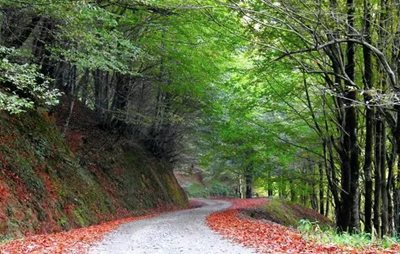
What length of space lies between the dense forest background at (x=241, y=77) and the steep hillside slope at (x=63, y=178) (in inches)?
42.6

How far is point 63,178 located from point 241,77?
25.4 feet

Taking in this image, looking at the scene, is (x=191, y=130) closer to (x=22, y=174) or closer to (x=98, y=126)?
(x=98, y=126)

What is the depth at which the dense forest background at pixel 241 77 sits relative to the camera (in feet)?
32.7

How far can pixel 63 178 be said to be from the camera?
15633 millimetres

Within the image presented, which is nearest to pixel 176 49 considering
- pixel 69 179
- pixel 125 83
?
pixel 125 83

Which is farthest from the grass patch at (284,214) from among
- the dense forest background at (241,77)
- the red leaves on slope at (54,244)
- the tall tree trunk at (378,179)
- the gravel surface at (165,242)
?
the red leaves on slope at (54,244)

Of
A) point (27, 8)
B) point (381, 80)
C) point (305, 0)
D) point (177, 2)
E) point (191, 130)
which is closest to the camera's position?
point (305, 0)

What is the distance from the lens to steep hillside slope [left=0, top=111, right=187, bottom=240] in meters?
12.1

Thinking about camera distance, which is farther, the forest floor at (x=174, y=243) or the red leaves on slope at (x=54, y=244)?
the red leaves on slope at (x=54, y=244)

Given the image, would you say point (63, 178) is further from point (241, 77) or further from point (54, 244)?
point (241, 77)

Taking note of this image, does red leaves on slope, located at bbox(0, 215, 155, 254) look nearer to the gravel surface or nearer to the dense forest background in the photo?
the gravel surface

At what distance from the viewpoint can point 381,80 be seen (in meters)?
12.4

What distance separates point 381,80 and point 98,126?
1560 centimetres

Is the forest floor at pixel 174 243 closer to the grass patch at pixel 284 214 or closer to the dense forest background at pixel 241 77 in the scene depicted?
the dense forest background at pixel 241 77
